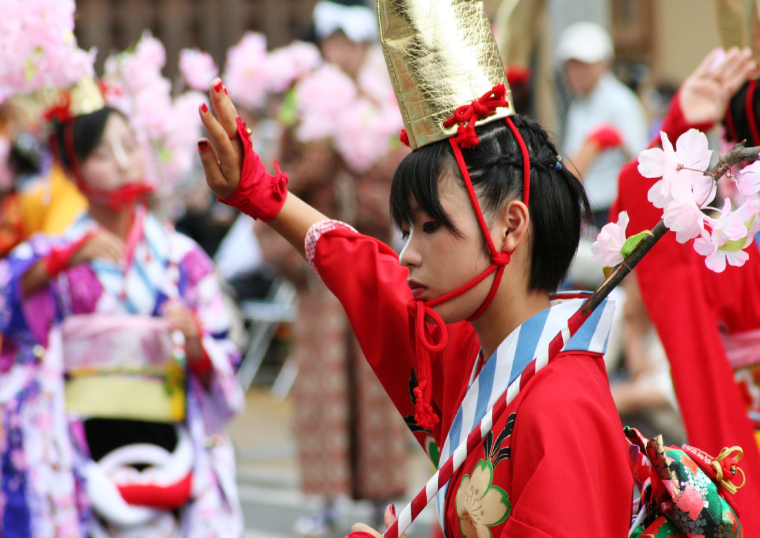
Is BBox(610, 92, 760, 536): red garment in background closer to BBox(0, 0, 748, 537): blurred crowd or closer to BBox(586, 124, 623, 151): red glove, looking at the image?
BBox(0, 0, 748, 537): blurred crowd

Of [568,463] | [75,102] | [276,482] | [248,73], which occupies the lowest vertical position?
[276,482]

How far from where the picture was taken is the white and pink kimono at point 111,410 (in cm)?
299

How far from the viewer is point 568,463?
1.37 metres

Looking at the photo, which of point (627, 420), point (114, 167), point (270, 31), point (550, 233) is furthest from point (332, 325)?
point (270, 31)

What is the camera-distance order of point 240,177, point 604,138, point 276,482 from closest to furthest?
point 240,177 → point 604,138 → point 276,482

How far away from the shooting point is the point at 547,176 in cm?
162

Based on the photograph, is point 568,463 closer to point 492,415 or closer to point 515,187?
point 492,415

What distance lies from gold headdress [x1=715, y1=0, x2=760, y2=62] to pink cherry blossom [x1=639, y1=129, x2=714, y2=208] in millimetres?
1005

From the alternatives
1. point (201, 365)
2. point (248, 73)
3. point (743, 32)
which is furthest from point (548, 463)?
point (248, 73)

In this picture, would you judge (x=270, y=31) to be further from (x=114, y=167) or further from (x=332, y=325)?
(x=114, y=167)

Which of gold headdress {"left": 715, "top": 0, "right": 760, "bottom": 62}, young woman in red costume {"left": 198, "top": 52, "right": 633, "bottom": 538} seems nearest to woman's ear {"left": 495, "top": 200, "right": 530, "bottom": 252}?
young woman in red costume {"left": 198, "top": 52, "right": 633, "bottom": 538}

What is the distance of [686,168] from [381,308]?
667mm

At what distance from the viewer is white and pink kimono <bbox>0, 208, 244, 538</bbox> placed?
2.99m

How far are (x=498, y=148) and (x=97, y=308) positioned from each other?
6.18 feet
